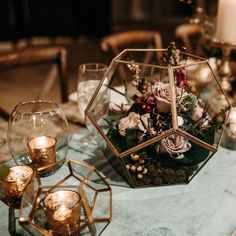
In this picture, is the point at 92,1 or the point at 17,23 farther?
the point at 92,1

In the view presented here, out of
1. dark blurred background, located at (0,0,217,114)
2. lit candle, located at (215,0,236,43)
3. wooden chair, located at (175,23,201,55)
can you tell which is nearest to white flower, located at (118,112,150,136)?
lit candle, located at (215,0,236,43)

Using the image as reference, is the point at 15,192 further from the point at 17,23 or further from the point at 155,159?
the point at 17,23

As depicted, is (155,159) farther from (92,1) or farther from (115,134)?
(92,1)

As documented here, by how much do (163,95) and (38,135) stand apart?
1.15 ft

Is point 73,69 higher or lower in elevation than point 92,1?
lower

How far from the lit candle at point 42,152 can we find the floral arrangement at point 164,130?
0.45ft

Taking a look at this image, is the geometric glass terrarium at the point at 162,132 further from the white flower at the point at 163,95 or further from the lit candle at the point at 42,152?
the lit candle at the point at 42,152

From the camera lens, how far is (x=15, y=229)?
70cm

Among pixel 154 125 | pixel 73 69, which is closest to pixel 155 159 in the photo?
pixel 154 125

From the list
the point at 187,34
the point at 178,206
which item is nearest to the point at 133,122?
the point at 178,206

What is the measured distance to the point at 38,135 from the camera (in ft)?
3.13

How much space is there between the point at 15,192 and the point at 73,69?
11.8ft

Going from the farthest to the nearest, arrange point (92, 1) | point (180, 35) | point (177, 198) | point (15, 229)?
point (92, 1), point (180, 35), point (177, 198), point (15, 229)

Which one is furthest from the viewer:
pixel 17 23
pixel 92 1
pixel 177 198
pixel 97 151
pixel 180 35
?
pixel 92 1
